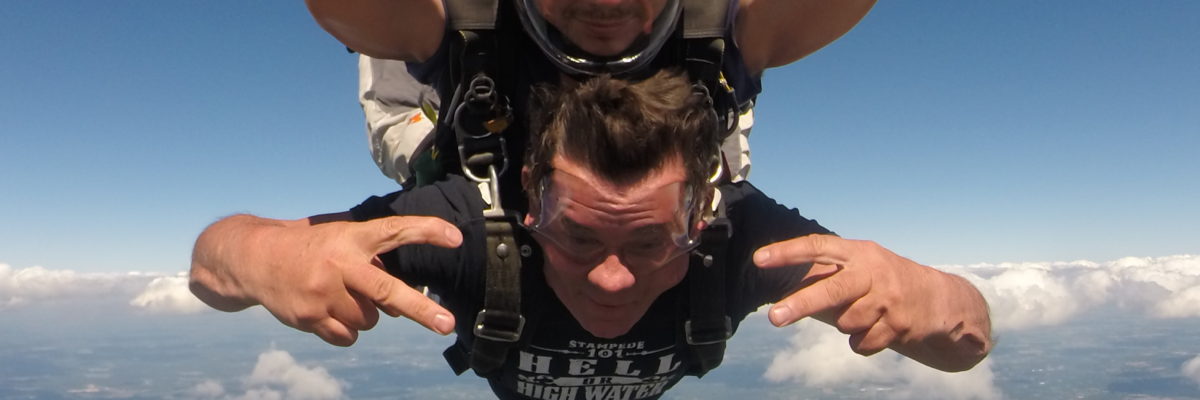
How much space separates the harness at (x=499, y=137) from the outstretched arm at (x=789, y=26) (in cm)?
9

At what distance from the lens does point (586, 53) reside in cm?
211

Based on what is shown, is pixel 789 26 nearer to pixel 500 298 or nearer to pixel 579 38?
pixel 579 38

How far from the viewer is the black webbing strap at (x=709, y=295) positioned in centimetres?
244

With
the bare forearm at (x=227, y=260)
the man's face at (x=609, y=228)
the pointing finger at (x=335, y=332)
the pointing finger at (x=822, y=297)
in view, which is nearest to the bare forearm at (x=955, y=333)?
the pointing finger at (x=822, y=297)

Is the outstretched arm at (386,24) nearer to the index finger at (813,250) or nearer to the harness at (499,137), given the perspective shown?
the harness at (499,137)

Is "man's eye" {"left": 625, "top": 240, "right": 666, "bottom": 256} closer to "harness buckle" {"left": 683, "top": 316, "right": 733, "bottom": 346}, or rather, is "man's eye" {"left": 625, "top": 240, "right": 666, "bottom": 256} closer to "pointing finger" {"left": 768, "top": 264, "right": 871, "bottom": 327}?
"harness buckle" {"left": 683, "top": 316, "right": 733, "bottom": 346}

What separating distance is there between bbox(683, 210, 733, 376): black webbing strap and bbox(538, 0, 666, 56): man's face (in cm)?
67

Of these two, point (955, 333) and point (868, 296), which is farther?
point (955, 333)

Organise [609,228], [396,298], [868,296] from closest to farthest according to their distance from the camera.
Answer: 1. [396,298]
2. [868,296]
3. [609,228]

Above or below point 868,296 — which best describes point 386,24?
above

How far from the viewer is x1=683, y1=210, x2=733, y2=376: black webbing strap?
8.00 feet

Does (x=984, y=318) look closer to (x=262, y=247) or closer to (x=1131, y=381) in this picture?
(x=262, y=247)

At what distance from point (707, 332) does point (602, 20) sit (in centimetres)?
116

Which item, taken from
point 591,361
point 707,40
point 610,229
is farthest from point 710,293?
point 707,40
